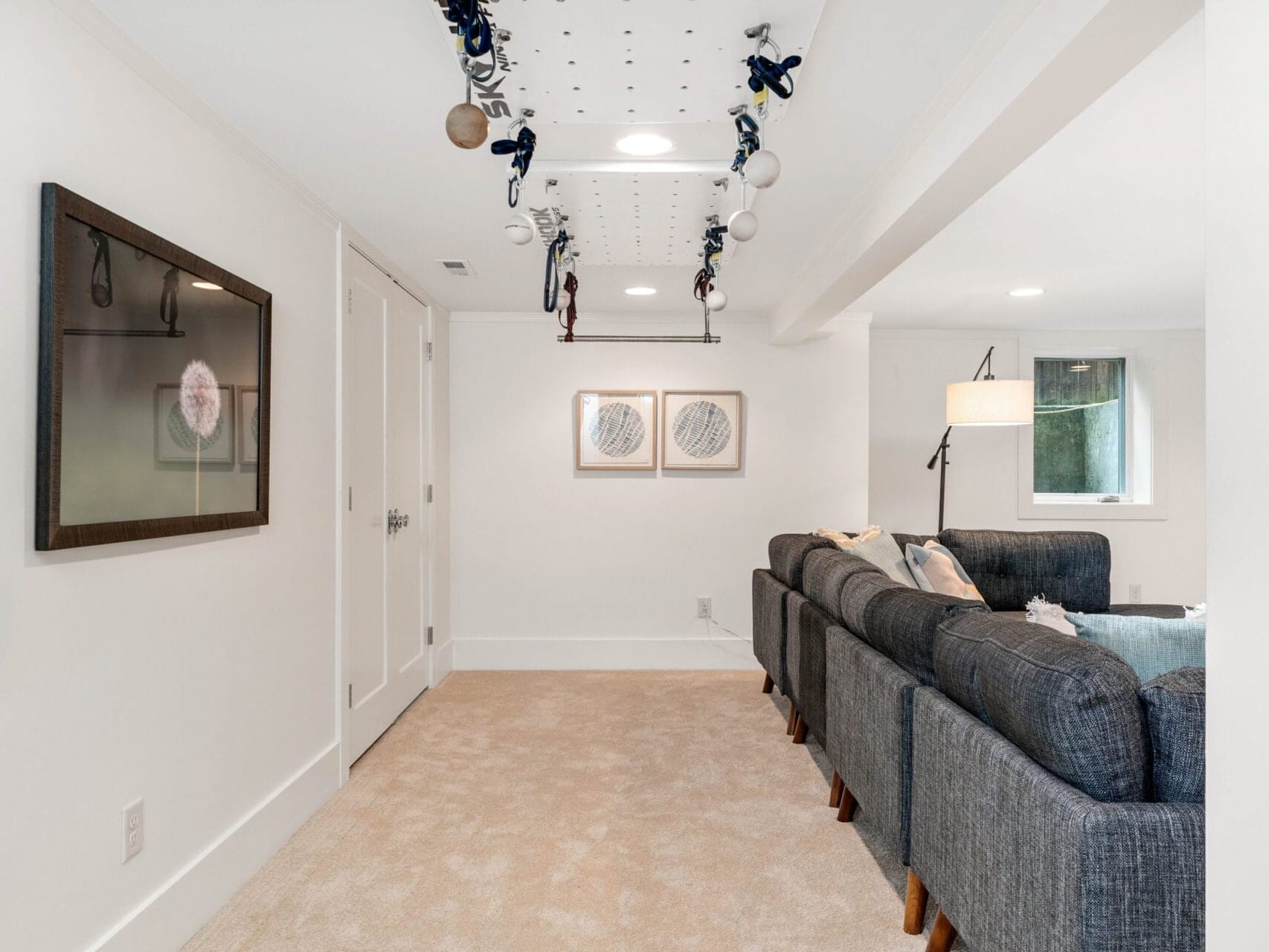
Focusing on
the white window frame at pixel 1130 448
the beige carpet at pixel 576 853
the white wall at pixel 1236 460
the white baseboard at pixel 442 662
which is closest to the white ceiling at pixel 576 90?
the white wall at pixel 1236 460

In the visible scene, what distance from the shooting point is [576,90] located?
1.88 m

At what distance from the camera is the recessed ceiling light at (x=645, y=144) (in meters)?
2.34

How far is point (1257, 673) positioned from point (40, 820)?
206 centimetres

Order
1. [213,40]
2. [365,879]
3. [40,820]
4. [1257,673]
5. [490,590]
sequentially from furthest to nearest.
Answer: [490,590]
[365,879]
[213,40]
[40,820]
[1257,673]

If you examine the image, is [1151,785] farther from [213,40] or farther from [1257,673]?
[213,40]

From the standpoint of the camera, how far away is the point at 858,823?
9.32 feet

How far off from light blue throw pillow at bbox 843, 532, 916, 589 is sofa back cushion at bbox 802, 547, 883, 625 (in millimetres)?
163

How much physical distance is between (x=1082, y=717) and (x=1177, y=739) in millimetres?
158

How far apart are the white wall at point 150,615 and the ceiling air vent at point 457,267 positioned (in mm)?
815

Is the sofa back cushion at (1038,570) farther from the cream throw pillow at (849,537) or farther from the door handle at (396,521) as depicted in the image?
the door handle at (396,521)

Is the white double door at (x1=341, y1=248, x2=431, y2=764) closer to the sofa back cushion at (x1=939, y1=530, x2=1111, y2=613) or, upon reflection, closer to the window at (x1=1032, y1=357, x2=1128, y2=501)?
the sofa back cushion at (x1=939, y1=530, x2=1111, y2=613)

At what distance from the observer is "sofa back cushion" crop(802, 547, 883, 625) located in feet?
9.91

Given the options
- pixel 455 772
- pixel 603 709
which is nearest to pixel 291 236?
pixel 455 772

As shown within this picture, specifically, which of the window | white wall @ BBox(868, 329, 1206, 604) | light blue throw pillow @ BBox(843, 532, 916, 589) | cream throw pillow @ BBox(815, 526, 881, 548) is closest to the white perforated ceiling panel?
light blue throw pillow @ BBox(843, 532, 916, 589)
